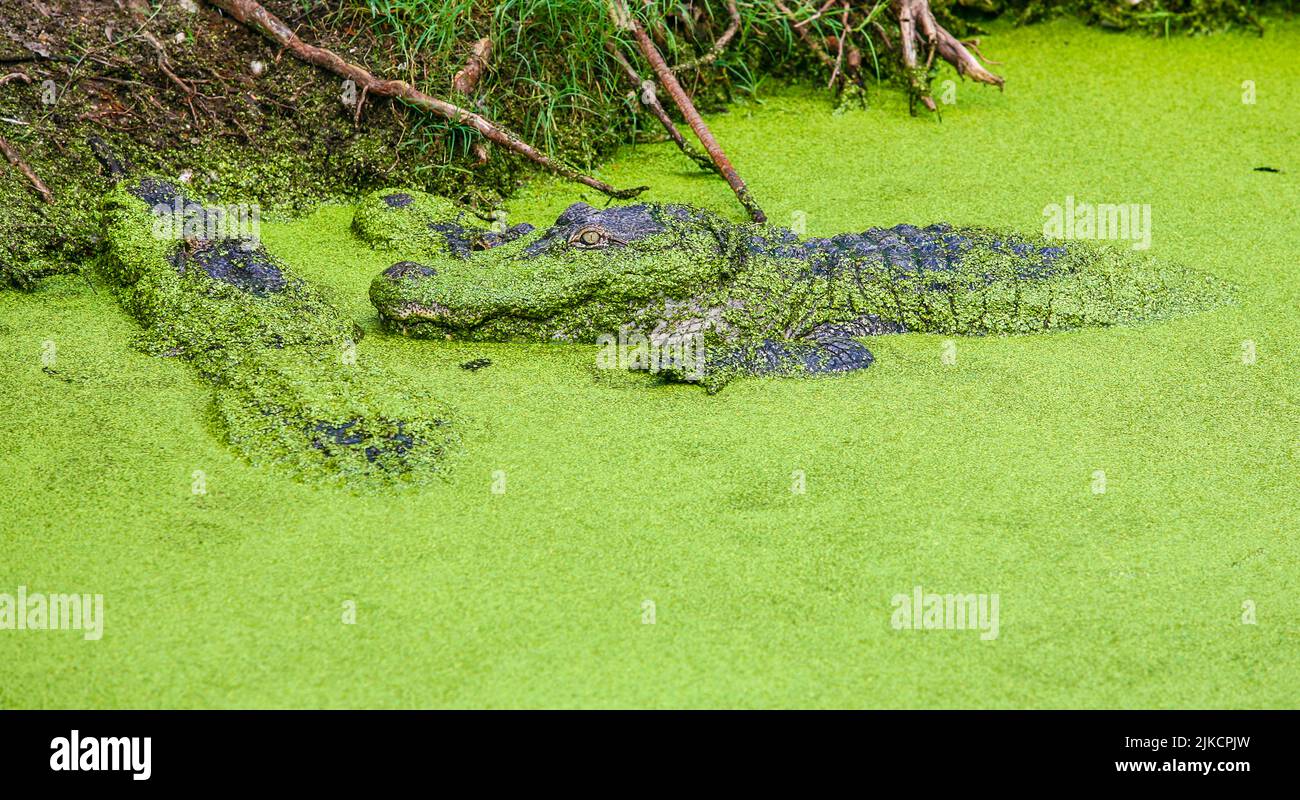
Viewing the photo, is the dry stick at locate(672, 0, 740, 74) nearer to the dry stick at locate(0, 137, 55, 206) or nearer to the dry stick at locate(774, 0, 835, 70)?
the dry stick at locate(774, 0, 835, 70)

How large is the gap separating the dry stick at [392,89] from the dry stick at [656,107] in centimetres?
30

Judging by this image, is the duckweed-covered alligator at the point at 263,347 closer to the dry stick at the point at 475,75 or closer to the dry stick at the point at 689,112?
the dry stick at the point at 475,75

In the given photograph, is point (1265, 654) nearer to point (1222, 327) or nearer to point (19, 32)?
point (1222, 327)

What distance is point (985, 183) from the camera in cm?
525

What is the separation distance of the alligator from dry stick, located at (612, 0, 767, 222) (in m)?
0.41

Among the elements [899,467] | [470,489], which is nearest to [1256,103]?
[899,467]

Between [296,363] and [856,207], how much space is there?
243 cm

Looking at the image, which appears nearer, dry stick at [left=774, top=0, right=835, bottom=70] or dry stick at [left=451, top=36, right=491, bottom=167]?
dry stick at [left=451, top=36, right=491, bottom=167]

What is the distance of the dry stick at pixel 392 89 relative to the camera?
5109 mm

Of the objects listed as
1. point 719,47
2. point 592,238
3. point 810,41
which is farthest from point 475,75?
point 810,41

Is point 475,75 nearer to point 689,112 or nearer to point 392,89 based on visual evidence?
point 392,89

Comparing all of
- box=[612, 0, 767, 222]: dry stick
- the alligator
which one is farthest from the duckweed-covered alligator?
box=[612, 0, 767, 222]: dry stick

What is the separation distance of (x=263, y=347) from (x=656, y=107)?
219 centimetres

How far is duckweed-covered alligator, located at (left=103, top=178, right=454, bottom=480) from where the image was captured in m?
3.43
